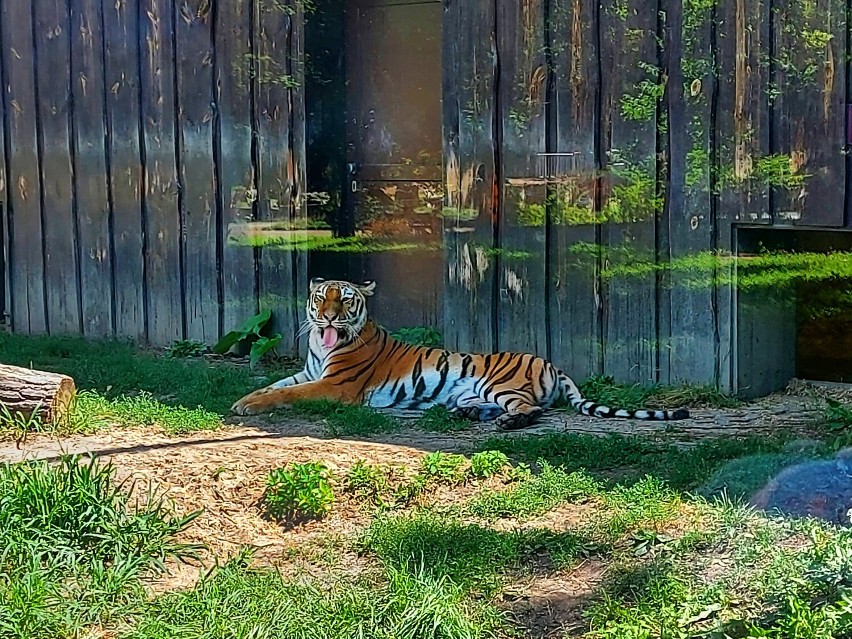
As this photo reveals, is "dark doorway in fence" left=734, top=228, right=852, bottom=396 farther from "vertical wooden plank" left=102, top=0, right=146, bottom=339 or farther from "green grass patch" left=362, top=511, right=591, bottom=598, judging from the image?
"vertical wooden plank" left=102, top=0, right=146, bottom=339

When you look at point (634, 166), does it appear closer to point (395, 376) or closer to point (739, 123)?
point (739, 123)

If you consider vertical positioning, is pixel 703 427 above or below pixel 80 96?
below

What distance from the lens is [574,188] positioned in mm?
7660

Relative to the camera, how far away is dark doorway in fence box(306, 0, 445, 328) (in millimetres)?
8773

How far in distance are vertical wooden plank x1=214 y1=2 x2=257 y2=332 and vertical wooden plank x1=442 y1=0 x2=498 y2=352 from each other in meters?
1.62

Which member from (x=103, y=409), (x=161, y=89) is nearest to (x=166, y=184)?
(x=161, y=89)

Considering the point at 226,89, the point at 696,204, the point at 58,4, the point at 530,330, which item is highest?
the point at 58,4

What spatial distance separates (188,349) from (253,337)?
0.62 meters

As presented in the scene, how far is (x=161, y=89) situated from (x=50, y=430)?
4.02 metres

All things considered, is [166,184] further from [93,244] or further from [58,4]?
[58,4]

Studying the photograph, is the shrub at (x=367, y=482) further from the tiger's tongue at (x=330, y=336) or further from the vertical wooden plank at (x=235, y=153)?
the vertical wooden plank at (x=235, y=153)

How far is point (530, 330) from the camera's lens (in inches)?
314

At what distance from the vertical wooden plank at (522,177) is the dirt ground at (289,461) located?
106cm

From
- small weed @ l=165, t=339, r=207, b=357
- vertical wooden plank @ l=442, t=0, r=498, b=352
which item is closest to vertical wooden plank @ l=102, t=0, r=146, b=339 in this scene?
small weed @ l=165, t=339, r=207, b=357
